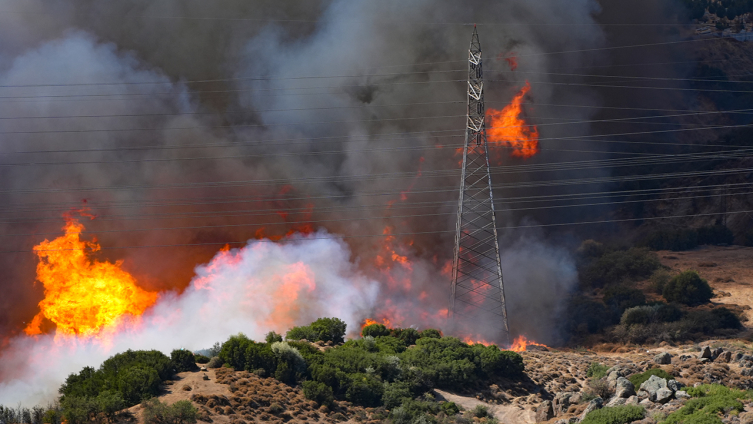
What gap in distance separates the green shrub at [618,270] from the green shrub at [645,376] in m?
26.0

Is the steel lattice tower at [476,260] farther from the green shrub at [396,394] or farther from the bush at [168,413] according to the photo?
the bush at [168,413]

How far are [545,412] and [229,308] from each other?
84.6ft

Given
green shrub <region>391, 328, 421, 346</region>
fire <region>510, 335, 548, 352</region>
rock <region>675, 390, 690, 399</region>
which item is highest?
fire <region>510, 335, 548, 352</region>

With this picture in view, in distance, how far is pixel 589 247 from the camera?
252ft

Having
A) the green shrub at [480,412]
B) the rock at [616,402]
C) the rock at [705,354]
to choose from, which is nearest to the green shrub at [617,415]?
the rock at [616,402]

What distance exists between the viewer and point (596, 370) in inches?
1893

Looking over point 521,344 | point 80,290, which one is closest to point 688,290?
point 521,344

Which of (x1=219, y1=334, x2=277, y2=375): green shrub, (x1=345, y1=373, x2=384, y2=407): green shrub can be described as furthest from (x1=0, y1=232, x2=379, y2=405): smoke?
(x1=345, y1=373, x2=384, y2=407): green shrub

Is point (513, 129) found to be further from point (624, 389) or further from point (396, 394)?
point (396, 394)

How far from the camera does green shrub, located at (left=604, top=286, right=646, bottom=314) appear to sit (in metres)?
62.2

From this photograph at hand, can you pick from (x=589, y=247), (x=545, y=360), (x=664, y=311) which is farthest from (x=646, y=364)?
(x=589, y=247)

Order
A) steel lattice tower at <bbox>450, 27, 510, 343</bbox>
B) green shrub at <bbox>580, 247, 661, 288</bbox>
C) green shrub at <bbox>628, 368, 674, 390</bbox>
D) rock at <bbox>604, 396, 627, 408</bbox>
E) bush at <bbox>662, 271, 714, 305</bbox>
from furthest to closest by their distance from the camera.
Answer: green shrub at <bbox>580, 247, 661, 288</bbox>
bush at <bbox>662, 271, 714, 305</bbox>
steel lattice tower at <bbox>450, 27, 510, 343</bbox>
green shrub at <bbox>628, 368, 674, 390</bbox>
rock at <bbox>604, 396, 627, 408</bbox>

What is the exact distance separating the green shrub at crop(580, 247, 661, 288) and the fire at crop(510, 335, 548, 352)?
12113 mm

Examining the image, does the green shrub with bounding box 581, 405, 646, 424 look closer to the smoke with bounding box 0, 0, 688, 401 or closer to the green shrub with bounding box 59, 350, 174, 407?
the green shrub with bounding box 59, 350, 174, 407
